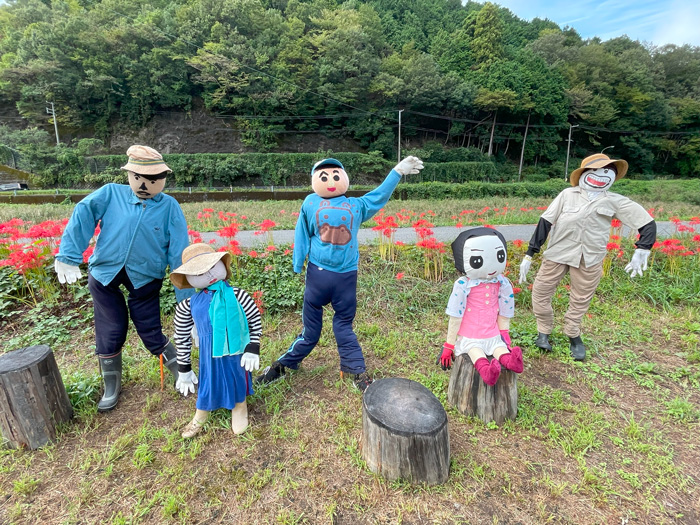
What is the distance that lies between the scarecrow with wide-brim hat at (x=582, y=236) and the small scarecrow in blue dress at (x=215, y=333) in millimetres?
2625

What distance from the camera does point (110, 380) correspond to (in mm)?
2707

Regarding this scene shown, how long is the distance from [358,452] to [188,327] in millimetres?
1436

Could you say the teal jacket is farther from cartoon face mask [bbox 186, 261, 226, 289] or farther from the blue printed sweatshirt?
the blue printed sweatshirt

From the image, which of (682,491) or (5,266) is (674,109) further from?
(5,266)

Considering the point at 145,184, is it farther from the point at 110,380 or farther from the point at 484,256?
the point at 484,256

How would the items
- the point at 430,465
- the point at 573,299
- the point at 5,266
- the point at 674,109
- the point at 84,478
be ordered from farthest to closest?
the point at 674,109 → the point at 5,266 → the point at 573,299 → the point at 84,478 → the point at 430,465

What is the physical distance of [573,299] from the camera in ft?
11.1

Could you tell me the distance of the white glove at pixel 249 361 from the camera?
2.24m

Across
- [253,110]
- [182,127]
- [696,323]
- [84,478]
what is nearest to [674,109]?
[253,110]

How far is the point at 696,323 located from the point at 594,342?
61.5 inches

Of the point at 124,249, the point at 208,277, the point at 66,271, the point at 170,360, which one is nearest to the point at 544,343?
the point at 208,277

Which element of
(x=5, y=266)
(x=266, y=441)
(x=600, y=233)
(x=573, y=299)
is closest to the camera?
(x=266, y=441)

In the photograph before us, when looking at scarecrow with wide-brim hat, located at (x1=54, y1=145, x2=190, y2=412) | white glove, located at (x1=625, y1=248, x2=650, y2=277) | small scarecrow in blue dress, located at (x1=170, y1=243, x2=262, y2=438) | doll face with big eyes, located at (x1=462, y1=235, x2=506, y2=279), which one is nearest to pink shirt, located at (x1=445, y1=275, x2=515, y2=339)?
doll face with big eyes, located at (x1=462, y1=235, x2=506, y2=279)

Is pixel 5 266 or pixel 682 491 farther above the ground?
pixel 5 266
